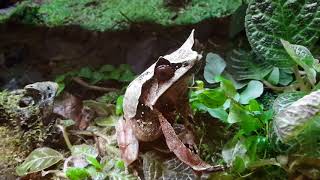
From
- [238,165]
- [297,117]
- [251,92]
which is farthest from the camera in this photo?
[251,92]

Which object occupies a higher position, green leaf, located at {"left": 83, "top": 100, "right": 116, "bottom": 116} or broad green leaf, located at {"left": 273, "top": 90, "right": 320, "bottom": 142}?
broad green leaf, located at {"left": 273, "top": 90, "right": 320, "bottom": 142}

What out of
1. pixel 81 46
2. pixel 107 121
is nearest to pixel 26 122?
pixel 107 121

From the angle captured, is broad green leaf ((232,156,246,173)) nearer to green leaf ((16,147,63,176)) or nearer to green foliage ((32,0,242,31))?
green leaf ((16,147,63,176))

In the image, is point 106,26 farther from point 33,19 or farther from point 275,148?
point 275,148

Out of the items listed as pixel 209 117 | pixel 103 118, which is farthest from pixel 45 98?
pixel 209 117

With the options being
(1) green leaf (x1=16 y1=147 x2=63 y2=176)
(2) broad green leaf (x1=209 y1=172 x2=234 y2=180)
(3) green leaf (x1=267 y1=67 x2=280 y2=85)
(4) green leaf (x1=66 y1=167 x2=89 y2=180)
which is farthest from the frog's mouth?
(3) green leaf (x1=267 y1=67 x2=280 y2=85)

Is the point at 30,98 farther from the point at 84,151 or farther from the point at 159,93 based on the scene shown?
A: the point at 159,93

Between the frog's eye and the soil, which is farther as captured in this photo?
the soil
